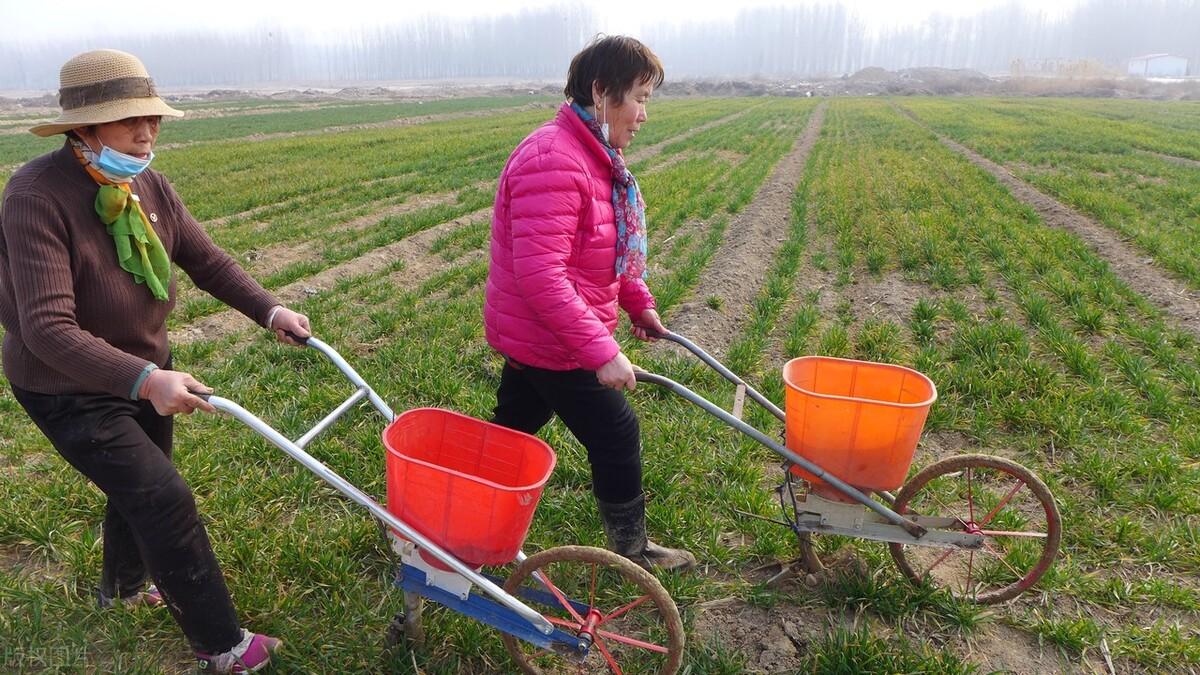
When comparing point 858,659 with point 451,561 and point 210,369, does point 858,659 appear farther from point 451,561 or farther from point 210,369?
point 210,369

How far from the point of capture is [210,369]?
5.66 m

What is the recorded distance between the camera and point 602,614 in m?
2.92

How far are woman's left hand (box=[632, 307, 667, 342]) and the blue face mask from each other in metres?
1.98

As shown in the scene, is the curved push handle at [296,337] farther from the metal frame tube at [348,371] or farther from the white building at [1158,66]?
the white building at [1158,66]

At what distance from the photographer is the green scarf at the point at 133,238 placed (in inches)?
91.0

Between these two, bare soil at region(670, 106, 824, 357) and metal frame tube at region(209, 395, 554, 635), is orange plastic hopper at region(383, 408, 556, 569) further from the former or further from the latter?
bare soil at region(670, 106, 824, 357)

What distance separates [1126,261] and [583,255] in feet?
27.5

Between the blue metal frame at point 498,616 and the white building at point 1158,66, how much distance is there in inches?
5981

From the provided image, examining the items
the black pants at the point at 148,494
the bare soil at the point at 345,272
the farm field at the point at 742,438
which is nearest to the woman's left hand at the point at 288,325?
the black pants at the point at 148,494

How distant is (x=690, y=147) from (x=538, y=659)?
2115 centimetres

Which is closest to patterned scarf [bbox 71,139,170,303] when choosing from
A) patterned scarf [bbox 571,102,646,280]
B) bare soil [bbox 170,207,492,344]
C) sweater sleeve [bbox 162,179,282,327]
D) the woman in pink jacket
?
sweater sleeve [bbox 162,179,282,327]

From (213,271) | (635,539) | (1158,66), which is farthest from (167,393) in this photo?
(1158,66)

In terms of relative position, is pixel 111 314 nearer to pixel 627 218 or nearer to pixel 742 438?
pixel 627 218

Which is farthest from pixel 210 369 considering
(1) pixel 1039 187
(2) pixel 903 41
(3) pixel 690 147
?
(2) pixel 903 41
